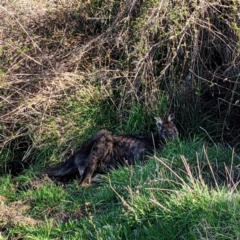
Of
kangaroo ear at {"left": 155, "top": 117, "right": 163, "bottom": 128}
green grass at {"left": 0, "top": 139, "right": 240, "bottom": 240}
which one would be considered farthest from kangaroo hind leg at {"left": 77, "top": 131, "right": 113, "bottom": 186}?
kangaroo ear at {"left": 155, "top": 117, "right": 163, "bottom": 128}

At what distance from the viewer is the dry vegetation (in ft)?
29.5

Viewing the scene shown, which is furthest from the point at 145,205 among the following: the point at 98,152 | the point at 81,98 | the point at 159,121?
the point at 81,98

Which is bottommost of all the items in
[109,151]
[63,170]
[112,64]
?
[63,170]

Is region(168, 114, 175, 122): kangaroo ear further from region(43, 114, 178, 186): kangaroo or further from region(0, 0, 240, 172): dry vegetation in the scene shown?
region(0, 0, 240, 172): dry vegetation

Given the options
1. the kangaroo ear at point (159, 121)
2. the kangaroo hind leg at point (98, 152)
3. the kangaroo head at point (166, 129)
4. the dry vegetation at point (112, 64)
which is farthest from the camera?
the dry vegetation at point (112, 64)

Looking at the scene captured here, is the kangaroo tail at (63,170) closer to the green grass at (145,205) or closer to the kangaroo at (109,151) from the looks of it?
the kangaroo at (109,151)

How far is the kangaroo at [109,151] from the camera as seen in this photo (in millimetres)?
8391

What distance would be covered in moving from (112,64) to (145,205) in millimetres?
4549

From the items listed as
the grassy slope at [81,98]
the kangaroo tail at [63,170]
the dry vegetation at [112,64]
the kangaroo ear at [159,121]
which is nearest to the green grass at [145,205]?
the grassy slope at [81,98]

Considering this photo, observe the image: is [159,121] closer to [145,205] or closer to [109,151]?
[109,151]

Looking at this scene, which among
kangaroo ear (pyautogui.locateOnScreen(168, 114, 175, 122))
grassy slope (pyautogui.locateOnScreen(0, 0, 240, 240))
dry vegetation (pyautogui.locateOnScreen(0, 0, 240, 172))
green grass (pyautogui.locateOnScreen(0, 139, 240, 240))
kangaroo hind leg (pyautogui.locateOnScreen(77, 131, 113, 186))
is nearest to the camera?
green grass (pyautogui.locateOnScreen(0, 139, 240, 240))

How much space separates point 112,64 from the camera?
10016 millimetres

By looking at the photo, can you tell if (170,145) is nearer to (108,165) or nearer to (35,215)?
(108,165)

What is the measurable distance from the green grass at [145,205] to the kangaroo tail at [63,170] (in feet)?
1.27
